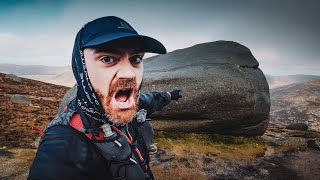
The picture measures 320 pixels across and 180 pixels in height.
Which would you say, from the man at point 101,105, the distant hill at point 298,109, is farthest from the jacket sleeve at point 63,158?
the distant hill at point 298,109

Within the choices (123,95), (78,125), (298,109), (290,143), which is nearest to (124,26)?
(123,95)

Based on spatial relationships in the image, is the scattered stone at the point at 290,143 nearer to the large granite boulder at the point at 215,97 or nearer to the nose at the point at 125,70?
the large granite boulder at the point at 215,97

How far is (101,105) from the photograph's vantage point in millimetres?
3211

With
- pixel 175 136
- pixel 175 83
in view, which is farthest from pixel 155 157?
pixel 175 83

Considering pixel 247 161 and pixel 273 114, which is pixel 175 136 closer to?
pixel 247 161

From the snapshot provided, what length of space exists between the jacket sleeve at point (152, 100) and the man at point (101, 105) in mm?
2079

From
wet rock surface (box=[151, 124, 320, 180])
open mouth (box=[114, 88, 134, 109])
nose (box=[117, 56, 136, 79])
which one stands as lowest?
wet rock surface (box=[151, 124, 320, 180])

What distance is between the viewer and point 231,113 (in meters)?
13.3

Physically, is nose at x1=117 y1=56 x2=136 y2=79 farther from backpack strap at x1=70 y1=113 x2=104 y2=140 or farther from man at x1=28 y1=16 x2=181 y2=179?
backpack strap at x1=70 y1=113 x2=104 y2=140

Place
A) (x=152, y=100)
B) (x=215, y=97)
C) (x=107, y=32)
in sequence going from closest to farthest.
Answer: (x=107, y=32) < (x=152, y=100) < (x=215, y=97)

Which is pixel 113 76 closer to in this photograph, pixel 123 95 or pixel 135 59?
pixel 123 95

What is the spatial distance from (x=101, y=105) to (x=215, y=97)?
10.3 m

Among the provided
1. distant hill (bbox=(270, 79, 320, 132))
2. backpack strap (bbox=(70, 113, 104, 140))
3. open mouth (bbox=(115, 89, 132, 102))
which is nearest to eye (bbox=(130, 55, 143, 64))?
open mouth (bbox=(115, 89, 132, 102))

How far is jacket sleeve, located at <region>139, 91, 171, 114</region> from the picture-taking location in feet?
18.1
